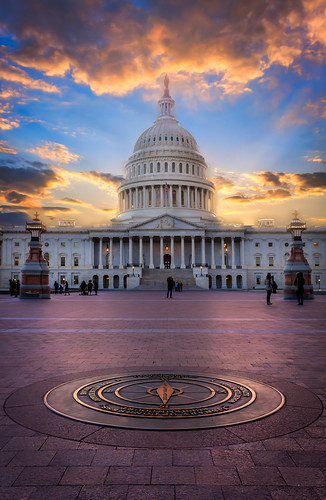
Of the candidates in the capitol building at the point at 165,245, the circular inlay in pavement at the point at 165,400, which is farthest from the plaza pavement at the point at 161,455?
the capitol building at the point at 165,245

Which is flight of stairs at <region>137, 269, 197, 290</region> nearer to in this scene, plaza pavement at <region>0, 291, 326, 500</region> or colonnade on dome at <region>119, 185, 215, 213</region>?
colonnade on dome at <region>119, 185, 215, 213</region>

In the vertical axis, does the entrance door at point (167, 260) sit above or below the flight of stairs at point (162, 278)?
above

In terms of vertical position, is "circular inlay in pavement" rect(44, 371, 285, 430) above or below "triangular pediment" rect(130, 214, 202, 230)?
below

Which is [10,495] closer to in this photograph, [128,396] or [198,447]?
[198,447]

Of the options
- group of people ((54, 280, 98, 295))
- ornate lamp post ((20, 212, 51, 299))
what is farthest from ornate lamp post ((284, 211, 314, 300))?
group of people ((54, 280, 98, 295))

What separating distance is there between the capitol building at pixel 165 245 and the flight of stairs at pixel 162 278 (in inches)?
16.6

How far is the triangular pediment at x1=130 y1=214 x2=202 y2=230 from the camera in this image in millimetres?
96625

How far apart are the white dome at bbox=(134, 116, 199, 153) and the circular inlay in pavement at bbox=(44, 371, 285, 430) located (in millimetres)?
114725

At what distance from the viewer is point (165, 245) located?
102 metres

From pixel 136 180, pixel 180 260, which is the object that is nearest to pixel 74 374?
pixel 180 260

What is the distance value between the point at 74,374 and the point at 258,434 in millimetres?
4243

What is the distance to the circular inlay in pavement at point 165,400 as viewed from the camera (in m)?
5.45

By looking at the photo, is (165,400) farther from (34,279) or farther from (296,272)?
(34,279)

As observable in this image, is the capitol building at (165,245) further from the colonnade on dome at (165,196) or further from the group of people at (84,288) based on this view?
the group of people at (84,288)
